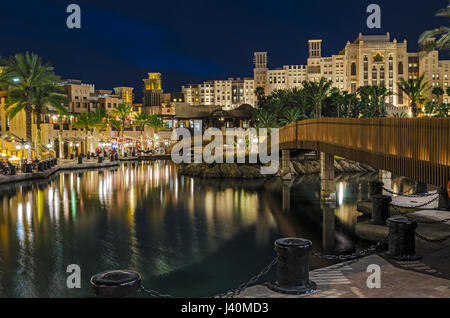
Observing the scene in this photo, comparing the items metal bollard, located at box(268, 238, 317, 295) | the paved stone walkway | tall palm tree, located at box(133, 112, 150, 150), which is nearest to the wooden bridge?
the paved stone walkway

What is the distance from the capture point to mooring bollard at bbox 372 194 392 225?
19389mm

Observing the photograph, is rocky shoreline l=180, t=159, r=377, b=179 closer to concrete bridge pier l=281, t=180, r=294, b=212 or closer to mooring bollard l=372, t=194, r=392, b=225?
concrete bridge pier l=281, t=180, r=294, b=212

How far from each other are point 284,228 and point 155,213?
8688mm

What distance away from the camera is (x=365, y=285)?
1052 centimetres

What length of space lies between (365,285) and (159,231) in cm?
1406

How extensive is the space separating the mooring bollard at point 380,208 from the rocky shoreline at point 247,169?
30.5m

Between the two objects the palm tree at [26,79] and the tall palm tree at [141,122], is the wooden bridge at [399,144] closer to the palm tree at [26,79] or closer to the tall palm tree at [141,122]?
the palm tree at [26,79]

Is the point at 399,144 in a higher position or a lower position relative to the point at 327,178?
higher

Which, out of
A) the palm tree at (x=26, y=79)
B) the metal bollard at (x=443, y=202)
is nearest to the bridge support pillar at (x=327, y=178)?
the metal bollard at (x=443, y=202)

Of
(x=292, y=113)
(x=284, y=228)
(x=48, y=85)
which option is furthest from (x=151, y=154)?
(x=284, y=228)

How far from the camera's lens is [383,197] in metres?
19.3

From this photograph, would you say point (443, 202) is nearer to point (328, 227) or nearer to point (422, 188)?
point (328, 227)

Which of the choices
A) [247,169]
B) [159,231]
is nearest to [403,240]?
[159,231]
